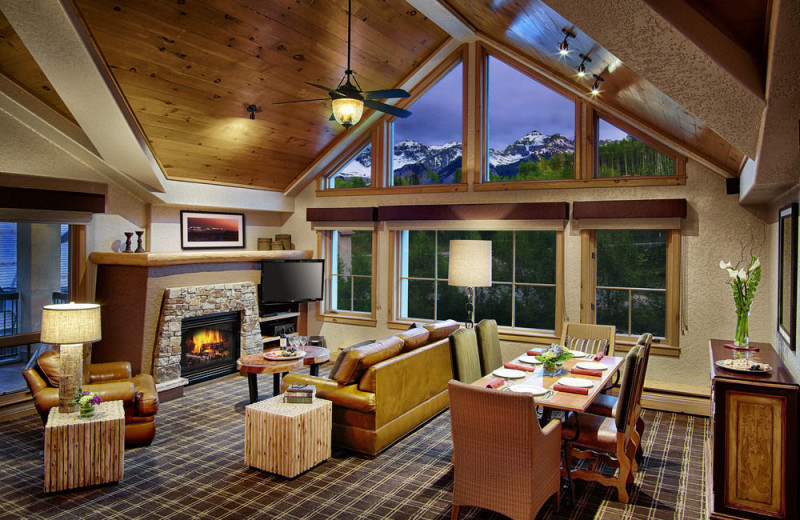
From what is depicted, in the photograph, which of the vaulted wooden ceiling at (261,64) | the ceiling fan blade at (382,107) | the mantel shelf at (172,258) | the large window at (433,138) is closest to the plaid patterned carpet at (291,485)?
the mantel shelf at (172,258)

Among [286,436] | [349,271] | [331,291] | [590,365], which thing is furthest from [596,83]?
[331,291]

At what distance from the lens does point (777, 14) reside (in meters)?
1.82

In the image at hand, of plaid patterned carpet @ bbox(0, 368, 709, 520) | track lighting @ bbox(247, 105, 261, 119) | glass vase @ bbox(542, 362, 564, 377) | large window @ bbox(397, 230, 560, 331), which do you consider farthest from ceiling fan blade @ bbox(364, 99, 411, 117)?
plaid patterned carpet @ bbox(0, 368, 709, 520)

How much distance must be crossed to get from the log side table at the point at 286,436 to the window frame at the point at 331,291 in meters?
3.58

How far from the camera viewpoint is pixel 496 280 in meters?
7.27

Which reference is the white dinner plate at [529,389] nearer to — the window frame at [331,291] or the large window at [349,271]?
the window frame at [331,291]

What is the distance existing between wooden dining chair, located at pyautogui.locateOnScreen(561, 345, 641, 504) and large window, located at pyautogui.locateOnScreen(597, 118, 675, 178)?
2.95 m

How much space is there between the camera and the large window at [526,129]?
21.5 feet

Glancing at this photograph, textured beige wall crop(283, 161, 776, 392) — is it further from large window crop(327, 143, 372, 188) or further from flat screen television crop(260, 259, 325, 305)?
flat screen television crop(260, 259, 325, 305)

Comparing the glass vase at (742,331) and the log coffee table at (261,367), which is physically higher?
the glass vase at (742,331)

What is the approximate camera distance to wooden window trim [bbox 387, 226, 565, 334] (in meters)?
6.41

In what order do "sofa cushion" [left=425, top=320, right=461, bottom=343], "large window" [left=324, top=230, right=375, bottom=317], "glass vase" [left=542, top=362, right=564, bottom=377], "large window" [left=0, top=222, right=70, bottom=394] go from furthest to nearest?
1. "large window" [left=324, top=230, right=375, bottom=317]
2. "large window" [left=0, top=222, right=70, bottom=394]
3. "sofa cushion" [left=425, top=320, right=461, bottom=343]
4. "glass vase" [left=542, top=362, right=564, bottom=377]

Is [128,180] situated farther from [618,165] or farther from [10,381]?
[618,165]

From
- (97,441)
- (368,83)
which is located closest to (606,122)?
(368,83)
